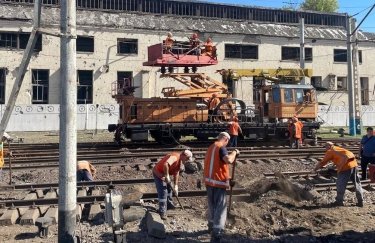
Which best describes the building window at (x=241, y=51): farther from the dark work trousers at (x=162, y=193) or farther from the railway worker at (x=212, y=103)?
the dark work trousers at (x=162, y=193)

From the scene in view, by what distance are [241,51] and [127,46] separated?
10.7 metres

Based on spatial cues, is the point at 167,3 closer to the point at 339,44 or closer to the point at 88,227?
the point at 339,44

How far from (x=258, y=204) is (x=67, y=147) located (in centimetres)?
510

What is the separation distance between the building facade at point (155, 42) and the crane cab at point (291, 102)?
14.9 meters

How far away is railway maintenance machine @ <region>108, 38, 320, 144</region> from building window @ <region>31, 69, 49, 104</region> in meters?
16.8

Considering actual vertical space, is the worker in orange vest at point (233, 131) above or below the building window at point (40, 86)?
below

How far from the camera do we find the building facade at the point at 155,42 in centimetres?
3606

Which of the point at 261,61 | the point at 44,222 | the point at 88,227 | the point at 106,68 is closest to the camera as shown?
the point at 44,222

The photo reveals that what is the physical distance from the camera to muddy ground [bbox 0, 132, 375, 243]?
24.8ft

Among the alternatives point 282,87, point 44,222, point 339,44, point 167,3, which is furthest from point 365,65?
point 44,222

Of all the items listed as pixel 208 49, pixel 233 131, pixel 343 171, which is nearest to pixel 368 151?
pixel 343 171

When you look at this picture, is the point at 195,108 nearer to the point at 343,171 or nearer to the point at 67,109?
the point at 343,171

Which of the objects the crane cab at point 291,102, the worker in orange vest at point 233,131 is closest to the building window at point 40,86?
the crane cab at point 291,102

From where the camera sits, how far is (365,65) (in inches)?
1833
